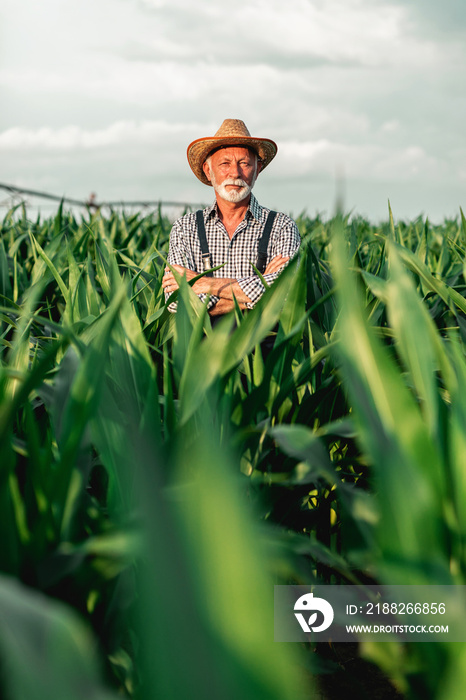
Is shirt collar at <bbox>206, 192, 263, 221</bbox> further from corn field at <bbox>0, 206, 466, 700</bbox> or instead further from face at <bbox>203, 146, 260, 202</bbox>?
corn field at <bbox>0, 206, 466, 700</bbox>

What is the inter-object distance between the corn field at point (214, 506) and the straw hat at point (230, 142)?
1.27 m

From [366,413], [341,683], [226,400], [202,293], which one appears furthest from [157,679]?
[202,293]

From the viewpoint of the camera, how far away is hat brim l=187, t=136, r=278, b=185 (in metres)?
1.97

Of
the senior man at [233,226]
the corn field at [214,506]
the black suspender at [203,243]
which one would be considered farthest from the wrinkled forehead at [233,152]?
the corn field at [214,506]

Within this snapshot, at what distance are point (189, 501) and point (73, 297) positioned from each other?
678 mm

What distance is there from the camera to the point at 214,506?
24 cm

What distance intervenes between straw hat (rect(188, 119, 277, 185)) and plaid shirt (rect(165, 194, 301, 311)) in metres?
0.22

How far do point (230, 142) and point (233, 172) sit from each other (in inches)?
5.1

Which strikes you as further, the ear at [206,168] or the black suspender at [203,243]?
the ear at [206,168]

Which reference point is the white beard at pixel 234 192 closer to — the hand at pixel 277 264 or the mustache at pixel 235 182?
the mustache at pixel 235 182

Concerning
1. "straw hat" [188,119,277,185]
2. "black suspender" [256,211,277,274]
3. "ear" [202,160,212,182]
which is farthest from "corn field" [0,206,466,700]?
"ear" [202,160,212,182]

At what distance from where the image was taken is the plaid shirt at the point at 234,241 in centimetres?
187

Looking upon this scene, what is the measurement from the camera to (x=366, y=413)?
Answer: 346 mm

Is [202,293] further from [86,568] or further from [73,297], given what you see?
[86,568]
